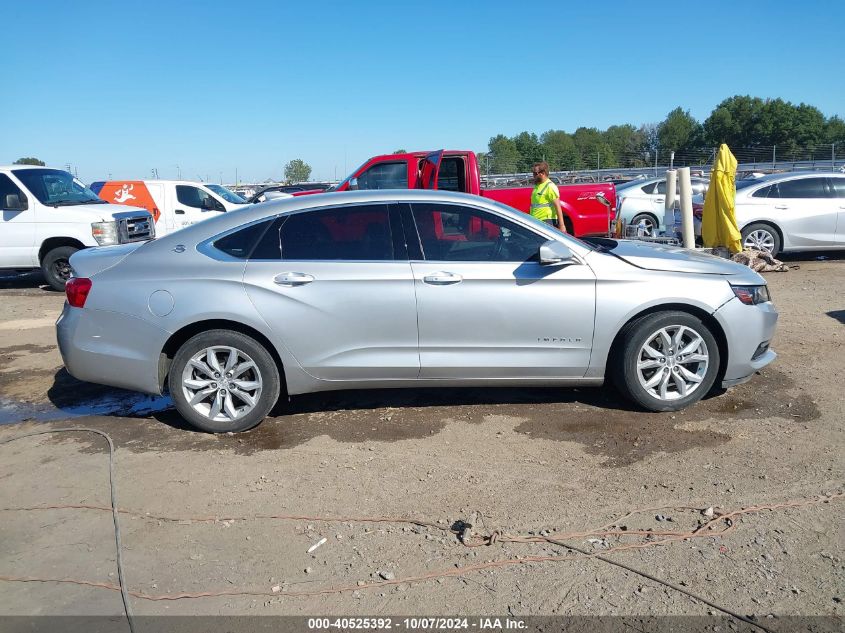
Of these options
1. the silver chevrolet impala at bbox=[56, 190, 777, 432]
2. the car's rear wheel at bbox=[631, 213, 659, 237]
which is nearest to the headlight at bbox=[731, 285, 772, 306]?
the silver chevrolet impala at bbox=[56, 190, 777, 432]

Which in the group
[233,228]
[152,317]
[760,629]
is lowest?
[760,629]

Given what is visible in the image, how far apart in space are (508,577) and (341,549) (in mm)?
829

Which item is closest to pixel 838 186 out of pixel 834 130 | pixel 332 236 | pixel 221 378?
pixel 332 236

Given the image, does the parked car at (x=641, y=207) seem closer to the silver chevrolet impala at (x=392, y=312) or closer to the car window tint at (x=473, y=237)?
the silver chevrolet impala at (x=392, y=312)

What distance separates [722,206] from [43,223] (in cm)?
1066

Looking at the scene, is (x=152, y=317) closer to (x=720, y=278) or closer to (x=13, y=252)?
(x=720, y=278)

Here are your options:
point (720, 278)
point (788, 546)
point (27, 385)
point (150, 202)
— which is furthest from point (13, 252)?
point (788, 546)

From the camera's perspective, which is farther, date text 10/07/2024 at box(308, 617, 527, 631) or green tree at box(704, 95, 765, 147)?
green tree at box(704, 95, 765, 147)

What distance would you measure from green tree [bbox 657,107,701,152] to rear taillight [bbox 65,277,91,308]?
73.0 m

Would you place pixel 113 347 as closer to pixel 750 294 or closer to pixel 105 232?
→ pixel 750 294

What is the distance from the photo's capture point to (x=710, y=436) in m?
4.54

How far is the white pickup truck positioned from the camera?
11.0 metres

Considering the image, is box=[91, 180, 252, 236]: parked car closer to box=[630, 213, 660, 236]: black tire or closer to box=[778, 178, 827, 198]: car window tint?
box=[630, 213, 660, 236]: black tire

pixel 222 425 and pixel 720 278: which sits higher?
pixel 720 278
